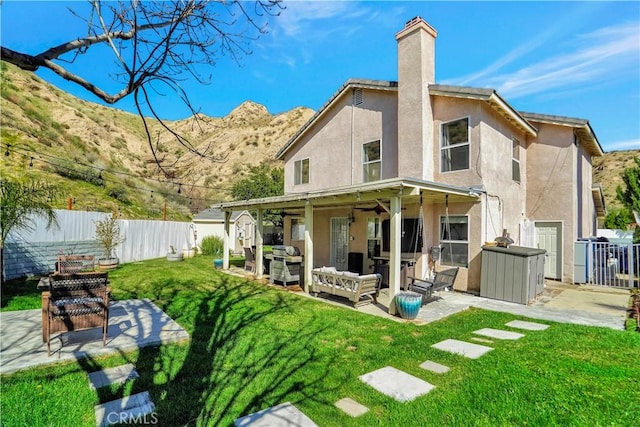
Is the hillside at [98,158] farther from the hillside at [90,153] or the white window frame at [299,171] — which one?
the white window frame at [299,171]

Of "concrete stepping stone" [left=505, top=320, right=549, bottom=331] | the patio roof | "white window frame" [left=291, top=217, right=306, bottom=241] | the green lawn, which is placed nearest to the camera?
the green lawn

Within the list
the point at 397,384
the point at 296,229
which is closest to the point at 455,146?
the point at 397,384

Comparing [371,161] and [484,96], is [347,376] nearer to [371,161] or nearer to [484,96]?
[484,96]

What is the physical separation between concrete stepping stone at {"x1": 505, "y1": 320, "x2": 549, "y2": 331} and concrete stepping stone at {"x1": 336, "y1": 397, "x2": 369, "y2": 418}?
4.57m

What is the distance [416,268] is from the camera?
33.7ft

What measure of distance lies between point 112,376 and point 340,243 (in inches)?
411

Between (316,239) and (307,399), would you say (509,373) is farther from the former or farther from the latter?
(316,239)

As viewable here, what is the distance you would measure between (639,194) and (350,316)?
69.8 feet

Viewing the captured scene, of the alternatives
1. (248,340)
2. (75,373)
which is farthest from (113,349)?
(248,340)

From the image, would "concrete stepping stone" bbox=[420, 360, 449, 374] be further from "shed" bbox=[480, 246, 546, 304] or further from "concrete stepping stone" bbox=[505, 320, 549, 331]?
"shed" bbox=[480, 246, 546, 304]

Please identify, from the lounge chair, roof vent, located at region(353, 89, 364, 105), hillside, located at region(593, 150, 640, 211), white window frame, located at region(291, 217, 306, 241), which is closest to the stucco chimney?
roof vent, located at region(353, 89, 364, 105)

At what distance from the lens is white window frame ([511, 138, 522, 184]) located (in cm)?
1163

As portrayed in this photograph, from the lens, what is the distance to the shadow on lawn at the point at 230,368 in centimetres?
344

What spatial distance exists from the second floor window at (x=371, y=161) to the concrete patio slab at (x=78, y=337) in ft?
28.2
